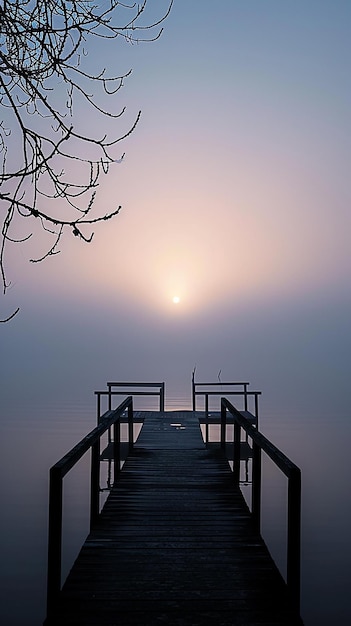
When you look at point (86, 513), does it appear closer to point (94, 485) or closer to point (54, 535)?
point (94, 485)

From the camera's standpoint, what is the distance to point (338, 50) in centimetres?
1068

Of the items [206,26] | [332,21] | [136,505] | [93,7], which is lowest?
[136,505]

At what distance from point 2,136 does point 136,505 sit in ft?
14.2

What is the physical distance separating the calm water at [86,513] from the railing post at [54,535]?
7.16 m

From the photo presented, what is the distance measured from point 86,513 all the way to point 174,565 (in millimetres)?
12386

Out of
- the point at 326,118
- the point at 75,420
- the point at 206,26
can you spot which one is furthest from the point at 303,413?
the point at 206,26

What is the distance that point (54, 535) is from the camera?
393cm

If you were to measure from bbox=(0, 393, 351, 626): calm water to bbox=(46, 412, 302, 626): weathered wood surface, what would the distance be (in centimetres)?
516

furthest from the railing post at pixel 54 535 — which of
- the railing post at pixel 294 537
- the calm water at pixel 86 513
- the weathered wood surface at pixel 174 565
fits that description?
the calm water at pixel 86 513

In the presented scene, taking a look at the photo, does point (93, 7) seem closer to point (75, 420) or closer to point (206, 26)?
point (206, 26)

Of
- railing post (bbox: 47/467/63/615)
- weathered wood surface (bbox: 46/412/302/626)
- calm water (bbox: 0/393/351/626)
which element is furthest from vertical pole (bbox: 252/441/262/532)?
calm water (bbox: 0/393/351/626)

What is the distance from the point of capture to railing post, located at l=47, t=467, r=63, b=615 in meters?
3.85

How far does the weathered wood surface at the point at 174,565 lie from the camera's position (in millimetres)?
3668

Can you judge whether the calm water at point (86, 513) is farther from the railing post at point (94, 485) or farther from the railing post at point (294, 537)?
the railing post at point (294, 537)
